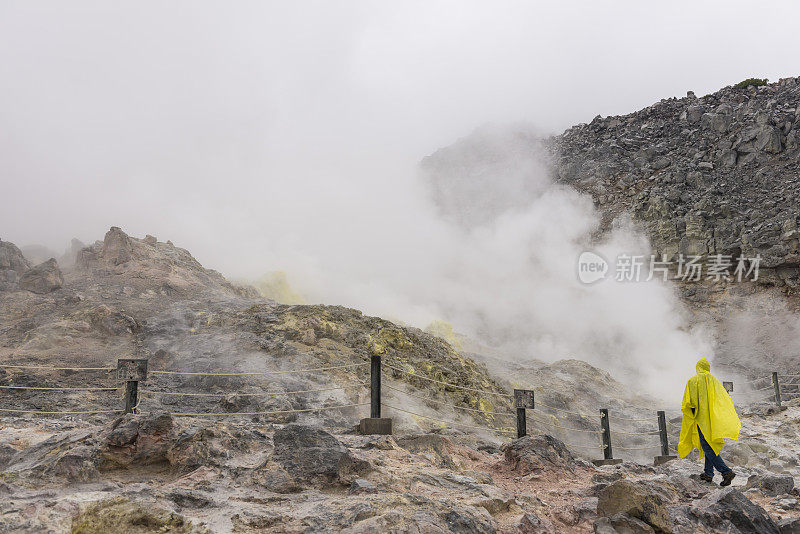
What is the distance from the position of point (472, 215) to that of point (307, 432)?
39175 mm

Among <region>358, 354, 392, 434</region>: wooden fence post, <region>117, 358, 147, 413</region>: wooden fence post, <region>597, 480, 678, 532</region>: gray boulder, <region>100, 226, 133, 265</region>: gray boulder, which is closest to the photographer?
<region>597, 480, 678, 532</region>: gray boulder

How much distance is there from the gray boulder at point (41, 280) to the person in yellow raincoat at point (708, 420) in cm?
1893

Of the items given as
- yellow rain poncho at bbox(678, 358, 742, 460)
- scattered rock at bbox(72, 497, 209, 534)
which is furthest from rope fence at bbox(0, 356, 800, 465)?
scattered rock at bbox(72, 497, 209, 534)

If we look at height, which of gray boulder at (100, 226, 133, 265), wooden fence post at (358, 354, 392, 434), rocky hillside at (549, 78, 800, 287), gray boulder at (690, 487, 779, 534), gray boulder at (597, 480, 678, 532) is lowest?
gray boulder at (690, 487, 779, 534)

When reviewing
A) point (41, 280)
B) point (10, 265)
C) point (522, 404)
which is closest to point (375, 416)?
point (522, 404)

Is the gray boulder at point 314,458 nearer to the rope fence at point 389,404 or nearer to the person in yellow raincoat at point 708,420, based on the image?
the rope fence at point 389,404

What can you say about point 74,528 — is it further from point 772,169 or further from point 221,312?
point 772,169

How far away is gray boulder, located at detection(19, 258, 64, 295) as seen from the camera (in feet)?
58.1

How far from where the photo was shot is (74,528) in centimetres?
283

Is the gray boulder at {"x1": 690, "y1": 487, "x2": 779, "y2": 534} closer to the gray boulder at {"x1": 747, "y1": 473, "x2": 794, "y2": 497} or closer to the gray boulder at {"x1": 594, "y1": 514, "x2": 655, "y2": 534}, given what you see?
the gray boulder at {"x1": 594, "y1": 514, "x2": 655, "y2": 534}

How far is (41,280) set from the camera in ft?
58.7

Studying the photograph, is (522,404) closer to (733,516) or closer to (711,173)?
(733,516)

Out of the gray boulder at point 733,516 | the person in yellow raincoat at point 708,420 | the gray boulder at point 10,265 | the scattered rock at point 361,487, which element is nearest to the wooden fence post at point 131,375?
the scattered rock at point 361,487

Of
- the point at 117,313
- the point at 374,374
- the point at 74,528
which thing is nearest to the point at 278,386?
the point at 374,374
